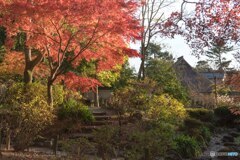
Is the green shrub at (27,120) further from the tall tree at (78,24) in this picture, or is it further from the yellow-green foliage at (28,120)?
the tall tree at (78,24)

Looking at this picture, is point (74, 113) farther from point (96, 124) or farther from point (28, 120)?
point (28, 120)

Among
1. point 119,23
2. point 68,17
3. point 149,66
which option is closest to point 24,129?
point 68,17

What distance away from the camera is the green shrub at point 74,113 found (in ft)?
38.8

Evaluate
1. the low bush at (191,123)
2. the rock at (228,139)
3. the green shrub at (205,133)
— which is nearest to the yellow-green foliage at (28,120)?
the low bush at (191,123)

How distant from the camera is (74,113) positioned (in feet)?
39.3

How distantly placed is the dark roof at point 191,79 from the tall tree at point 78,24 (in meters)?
14.3

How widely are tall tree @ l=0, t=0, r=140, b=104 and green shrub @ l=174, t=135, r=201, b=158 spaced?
299 centimetres

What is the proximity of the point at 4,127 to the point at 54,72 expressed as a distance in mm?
2866

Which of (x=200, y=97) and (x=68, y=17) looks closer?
(x=68, y=17)

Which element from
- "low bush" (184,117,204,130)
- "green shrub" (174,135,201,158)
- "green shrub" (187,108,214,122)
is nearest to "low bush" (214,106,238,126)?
"green shrub" (187,108,214,122)

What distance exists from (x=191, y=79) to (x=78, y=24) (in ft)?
61.9

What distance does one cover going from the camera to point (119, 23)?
9.88 metres

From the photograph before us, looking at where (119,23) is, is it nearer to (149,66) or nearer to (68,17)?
(68,17)

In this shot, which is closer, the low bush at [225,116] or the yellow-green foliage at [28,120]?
the yellow-green foliage at [28,120]
